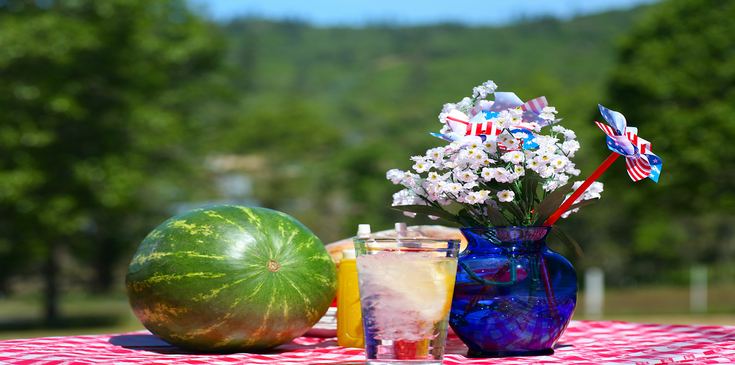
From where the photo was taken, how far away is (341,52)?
139 m

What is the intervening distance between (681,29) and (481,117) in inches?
704

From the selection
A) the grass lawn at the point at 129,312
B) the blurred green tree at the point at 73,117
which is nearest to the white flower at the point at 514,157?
the grass lawn at the point at 129,312

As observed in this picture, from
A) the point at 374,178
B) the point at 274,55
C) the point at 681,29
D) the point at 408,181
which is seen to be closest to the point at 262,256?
the point at 408,181

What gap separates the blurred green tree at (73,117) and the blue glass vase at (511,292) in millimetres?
13818

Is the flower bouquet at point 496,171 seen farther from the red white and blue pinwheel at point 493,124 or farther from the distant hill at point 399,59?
the distant hill at point 399,59

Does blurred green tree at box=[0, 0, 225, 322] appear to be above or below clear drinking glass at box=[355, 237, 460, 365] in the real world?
above

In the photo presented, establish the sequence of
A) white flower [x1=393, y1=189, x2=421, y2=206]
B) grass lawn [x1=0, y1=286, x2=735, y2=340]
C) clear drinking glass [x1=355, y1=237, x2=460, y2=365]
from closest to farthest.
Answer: clear drinking glass [x1=355, y1=237, x2=460, y2=365] → white flower [x1=393, y1=189, x2=421, y2=206] → grass lawn [x1=0, y1=286, x2=735, y2=340]

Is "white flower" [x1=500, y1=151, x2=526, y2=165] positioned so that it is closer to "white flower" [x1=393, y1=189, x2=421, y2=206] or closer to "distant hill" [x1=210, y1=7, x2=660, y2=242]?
"white flower" [x1=393, y1=189, x2=421, y2=206]

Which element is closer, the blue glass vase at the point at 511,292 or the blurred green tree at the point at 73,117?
the blue glass vase at the point at 511,292

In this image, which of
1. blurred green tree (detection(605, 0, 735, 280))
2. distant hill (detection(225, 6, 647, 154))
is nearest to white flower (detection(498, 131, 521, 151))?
blurred green tree (detection(605, 0, 735, 280))

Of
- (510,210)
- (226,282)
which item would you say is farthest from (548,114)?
(226,282)

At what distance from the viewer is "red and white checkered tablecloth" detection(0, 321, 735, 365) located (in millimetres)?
1947

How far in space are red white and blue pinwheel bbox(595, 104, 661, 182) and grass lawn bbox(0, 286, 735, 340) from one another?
538 inches

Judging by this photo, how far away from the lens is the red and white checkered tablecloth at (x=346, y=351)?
1947 millimetres
